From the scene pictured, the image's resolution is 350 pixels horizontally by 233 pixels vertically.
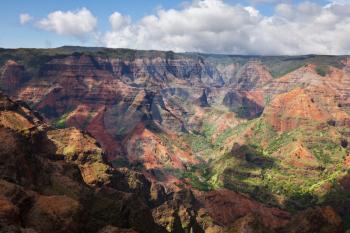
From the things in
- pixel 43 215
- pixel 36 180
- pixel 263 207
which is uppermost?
pixel 43 215

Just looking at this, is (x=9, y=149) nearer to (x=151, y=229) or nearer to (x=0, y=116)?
(x=151, y=229)

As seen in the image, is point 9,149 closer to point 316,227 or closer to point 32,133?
point 32,133

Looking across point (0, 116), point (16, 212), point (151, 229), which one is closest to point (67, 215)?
point (16, 212)

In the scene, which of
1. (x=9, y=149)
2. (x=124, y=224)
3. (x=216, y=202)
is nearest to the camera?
(x=9, y=149)

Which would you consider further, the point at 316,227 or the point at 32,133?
the point at 32,133

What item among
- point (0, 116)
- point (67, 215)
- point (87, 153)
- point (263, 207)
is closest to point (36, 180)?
point (67, 215)

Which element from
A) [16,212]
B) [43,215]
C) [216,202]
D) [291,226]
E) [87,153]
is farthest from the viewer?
[216,202]

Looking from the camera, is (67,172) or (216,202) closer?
(67,172)

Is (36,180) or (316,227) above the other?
(36,180)

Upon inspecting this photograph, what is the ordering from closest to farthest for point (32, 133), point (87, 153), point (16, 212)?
1. point (16, 212)
2. point (32, 133)
3. point (87, 153)
